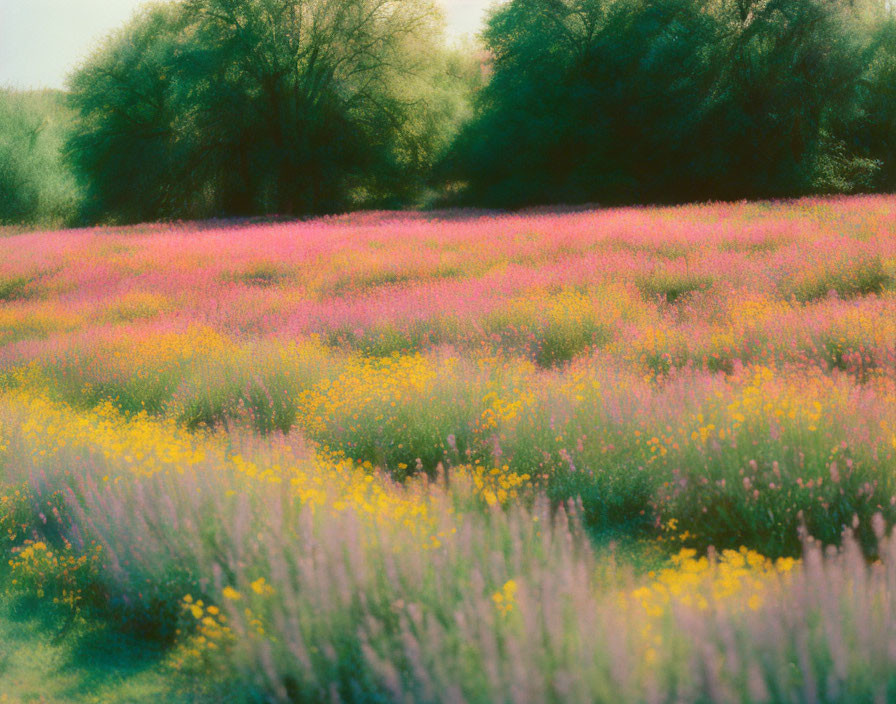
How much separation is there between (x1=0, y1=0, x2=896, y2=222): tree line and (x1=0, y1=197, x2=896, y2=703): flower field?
1523 centimetres

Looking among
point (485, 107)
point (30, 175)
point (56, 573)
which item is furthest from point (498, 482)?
point (30, 175)

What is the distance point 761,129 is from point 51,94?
45.6 meters

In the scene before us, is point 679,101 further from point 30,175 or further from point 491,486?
point 30,175

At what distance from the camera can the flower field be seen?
195cm

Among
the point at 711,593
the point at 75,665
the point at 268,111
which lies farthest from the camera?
the point at 268,111

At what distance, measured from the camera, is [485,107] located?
28.8 meters

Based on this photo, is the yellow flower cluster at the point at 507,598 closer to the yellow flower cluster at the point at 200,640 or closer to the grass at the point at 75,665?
the yellow flower cluster at the point at 200,640

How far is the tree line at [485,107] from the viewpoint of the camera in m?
21.6

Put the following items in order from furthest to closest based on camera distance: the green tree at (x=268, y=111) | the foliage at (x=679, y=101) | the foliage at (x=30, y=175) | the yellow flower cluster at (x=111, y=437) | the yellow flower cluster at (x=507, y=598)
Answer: the foliage at (x=30, y=175) < the green tree at (x=268, y=111) < the foliage at (x=679, y=101) < the yellow flower cluster at (x=111, y=437) < the yellow flower cluster at (x=507, y=598)

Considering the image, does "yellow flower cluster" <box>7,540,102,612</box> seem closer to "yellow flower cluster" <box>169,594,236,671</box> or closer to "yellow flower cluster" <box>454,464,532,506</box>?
"yellow flower cluster" <box>169,594,236,671</box>

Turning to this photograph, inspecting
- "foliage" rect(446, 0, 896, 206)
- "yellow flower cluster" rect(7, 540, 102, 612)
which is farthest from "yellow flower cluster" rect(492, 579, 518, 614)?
"foliage" rect(446, 0, 896, 206)

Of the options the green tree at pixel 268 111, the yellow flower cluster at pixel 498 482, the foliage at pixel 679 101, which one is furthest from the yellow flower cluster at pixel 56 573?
the green tree at pixel 268 111

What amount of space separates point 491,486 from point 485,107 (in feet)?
91.1

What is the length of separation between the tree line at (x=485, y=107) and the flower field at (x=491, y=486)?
15232 millimetres
